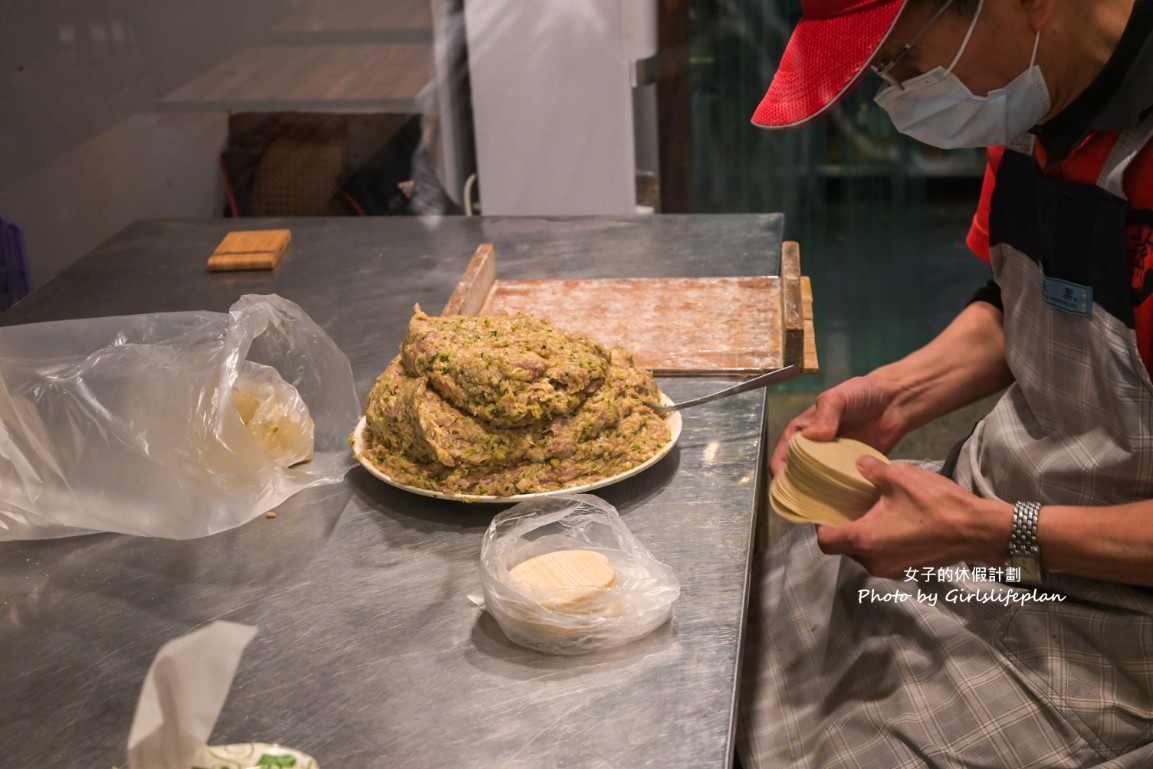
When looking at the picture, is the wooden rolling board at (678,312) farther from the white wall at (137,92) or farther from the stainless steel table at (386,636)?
the white wall at (137,92)

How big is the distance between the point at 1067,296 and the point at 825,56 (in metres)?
0.44

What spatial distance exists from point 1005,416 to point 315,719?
1021 millimetres

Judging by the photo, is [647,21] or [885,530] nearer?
[885,530]

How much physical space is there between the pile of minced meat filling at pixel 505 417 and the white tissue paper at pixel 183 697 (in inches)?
22.0

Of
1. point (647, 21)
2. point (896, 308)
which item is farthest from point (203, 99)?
point (896, 308)

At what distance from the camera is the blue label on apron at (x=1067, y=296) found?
1383 mm

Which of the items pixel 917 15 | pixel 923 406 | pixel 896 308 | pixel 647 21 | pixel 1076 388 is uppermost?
pixel 917 15

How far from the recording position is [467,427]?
140 cm

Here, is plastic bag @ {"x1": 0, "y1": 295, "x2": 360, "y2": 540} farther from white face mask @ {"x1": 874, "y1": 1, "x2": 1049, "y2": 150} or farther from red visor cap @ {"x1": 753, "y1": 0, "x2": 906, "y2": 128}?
white face mask @ {"x1": 874, "y1": 1, "x2": 1049, "y2": 150}

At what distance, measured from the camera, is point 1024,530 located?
1.34 metres

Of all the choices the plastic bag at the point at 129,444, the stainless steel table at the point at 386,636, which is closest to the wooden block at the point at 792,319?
the stainless steel table at the point at 386,636

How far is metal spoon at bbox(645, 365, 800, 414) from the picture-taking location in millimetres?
1575

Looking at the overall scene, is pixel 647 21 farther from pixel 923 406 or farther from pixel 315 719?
pixel 315 719

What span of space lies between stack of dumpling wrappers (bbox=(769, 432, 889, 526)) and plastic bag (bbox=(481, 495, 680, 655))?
12.1 inches
